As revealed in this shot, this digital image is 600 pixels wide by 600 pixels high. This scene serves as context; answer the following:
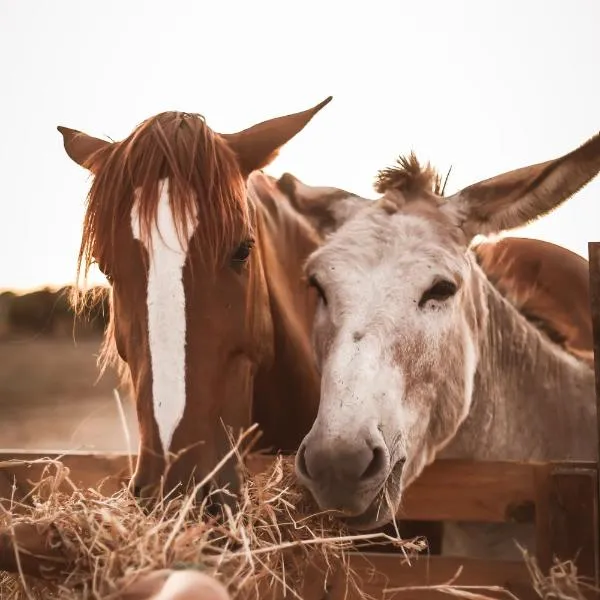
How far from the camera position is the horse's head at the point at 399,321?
7.79ft

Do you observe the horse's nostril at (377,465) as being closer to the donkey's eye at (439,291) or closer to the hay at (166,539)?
the hay at (166,539)

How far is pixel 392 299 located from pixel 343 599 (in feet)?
3.34

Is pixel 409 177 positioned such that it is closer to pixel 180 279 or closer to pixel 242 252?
pixel 242 252

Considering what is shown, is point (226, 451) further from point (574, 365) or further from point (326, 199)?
point (574, 365)

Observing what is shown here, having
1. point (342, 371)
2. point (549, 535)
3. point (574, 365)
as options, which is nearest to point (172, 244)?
point (342, 371)

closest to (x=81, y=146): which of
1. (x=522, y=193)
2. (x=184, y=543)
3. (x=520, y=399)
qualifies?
(x=522, y=193)

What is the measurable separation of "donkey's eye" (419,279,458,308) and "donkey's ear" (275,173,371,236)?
0.60 metres

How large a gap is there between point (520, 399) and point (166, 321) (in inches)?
63.1

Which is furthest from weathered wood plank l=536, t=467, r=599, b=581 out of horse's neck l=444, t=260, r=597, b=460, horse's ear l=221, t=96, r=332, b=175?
horse's ear l=221, t=96, r=332, b=175

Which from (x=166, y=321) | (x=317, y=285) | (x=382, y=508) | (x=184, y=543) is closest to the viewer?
(x=184, y=543)

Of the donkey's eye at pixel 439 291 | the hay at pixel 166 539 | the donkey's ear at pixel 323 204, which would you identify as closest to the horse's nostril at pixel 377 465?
the hay at pixel 166 539

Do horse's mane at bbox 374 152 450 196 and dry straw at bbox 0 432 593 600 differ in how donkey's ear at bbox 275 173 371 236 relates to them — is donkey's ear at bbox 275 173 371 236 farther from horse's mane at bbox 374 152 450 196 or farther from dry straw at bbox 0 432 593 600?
dry straw at bbox 0 432 593 600

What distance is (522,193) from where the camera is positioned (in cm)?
286

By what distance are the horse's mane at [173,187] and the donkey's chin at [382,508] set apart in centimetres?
88
